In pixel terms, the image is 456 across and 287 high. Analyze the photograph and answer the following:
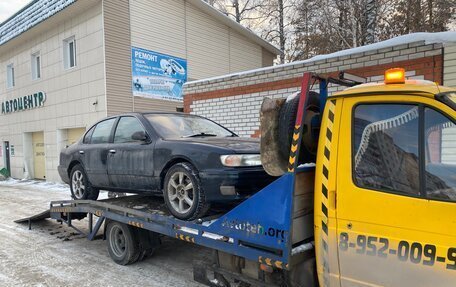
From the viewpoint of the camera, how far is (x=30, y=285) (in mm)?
4520

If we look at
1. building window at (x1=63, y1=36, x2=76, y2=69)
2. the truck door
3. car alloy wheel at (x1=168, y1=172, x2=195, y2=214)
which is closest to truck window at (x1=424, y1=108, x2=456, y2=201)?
the truck door

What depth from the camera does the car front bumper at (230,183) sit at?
3.84m

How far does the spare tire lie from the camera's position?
306 cm

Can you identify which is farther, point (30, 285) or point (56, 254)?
point (56, 254)

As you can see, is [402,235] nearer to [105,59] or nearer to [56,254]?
[56,254]

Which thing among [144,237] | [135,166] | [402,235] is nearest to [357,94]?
[402,235]

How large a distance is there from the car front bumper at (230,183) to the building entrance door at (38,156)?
16.1m

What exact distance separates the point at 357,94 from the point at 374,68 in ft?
16.1

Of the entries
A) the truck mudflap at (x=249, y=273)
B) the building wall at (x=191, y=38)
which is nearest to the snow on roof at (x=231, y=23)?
the building wall at (x=191, y=38)

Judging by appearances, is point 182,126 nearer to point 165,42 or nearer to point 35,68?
point 165,42

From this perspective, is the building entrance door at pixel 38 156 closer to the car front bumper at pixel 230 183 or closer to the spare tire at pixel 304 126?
the car front bumper at pixel 230 183

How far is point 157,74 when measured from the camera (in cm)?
1518

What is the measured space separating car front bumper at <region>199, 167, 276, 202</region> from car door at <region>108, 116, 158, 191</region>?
102cm

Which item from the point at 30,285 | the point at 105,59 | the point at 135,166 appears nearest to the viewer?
the point at 30,285
